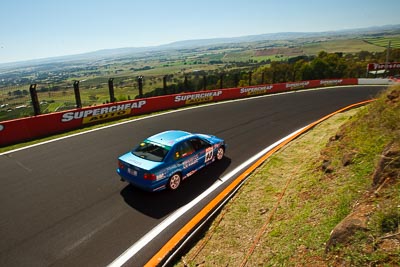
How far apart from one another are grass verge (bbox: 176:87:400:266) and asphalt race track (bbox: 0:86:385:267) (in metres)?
1.23

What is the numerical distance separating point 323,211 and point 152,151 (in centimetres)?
443

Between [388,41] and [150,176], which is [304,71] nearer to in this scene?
[150,176]

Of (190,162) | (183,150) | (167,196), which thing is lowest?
(167,196)

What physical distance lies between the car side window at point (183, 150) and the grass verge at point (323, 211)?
74.1 inches

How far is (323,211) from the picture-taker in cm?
445

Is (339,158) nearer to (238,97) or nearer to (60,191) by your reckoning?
(60,191)

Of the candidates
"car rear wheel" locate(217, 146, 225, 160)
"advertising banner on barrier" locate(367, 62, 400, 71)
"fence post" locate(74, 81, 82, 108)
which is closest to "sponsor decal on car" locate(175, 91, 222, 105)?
"fence post" locate(74, 81, 82, 108)

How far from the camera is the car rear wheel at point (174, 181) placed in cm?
711

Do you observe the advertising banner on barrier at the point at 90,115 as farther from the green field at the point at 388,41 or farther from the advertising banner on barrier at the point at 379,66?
the green field at the point at 388,41

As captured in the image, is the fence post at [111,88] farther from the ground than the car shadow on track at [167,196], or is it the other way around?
the fence post at [111,88]

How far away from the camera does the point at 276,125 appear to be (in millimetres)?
13523

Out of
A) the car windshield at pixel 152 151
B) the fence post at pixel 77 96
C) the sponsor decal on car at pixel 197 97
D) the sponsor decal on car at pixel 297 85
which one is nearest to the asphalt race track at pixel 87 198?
the car windshield at pixel 152 151

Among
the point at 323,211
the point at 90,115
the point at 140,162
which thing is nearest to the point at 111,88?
the point at 90,115

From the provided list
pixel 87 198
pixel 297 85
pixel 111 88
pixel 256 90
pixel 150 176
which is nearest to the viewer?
pixel 150 176
